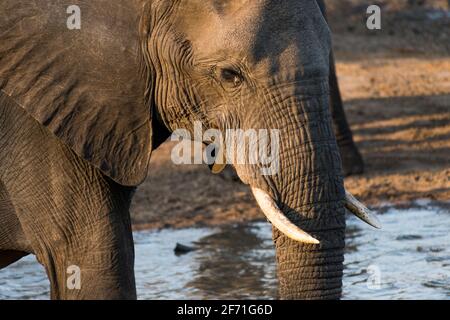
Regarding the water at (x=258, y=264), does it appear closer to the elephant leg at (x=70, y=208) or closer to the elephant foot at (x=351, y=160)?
the elephant foot at (x=351, y=160)

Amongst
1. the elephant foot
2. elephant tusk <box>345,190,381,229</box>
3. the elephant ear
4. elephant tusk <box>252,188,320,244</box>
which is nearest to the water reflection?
the elephant foot

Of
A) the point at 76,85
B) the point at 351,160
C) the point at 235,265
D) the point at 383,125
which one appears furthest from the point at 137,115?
the point at 383,125

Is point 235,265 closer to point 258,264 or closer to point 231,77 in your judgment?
point 258,264

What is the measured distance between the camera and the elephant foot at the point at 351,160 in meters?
9.64

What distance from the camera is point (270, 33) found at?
4570 millimetres

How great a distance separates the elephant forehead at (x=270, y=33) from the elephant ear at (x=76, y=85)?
415 millimetres

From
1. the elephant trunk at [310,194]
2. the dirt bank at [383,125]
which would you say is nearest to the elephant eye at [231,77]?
the elephant trunk at [310,194]

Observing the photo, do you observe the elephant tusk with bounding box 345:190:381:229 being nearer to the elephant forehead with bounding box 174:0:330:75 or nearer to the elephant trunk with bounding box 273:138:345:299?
the elephant trunk with bounding box 273:138:345:299

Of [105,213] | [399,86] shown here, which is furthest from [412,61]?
[105,213]

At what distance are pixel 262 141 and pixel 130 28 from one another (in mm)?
628

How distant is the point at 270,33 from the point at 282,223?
0.60 meters

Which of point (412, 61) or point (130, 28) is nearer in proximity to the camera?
point (130, 28)

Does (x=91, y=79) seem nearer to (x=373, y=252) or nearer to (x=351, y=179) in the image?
(x=373, y=252)

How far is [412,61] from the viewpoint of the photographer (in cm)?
1317
